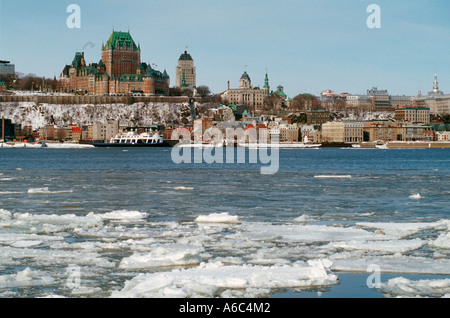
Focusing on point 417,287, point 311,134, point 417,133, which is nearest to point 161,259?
point 417,287

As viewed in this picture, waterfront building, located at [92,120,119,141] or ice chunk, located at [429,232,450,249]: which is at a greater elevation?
waterfront building, located at [92,120,119,141]

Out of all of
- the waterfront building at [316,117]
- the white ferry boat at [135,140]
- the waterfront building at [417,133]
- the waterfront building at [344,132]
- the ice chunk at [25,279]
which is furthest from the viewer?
the waterfront building at [316,117]

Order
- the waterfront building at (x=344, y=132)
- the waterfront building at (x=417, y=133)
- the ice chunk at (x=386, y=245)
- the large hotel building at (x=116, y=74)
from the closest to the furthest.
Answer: the ice chunk at (x=386, y=245) < the waterfront building at (x=344, y=132) < the waterfront building at (x=417, y=133) < the large hotel building at (x=116, y=74)

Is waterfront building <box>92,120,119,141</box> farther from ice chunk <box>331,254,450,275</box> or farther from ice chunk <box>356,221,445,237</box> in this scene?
ice chunk <box>331,254,450,275</box>

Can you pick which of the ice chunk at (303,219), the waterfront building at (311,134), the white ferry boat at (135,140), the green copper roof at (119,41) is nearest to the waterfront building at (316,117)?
the waterfront building at (311,134)

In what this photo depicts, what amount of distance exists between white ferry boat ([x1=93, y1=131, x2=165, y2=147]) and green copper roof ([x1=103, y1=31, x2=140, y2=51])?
59.0 m

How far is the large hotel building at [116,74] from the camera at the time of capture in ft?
603

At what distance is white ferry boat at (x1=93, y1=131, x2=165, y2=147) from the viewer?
13825cm

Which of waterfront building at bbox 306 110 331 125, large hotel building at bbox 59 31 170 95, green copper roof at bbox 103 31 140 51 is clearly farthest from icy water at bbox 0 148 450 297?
green copper roof at bbox 103 31 140 51

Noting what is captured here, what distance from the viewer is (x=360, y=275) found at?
1236cm

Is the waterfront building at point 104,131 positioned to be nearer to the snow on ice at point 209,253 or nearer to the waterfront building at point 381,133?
the waterfront building at point 381,133
